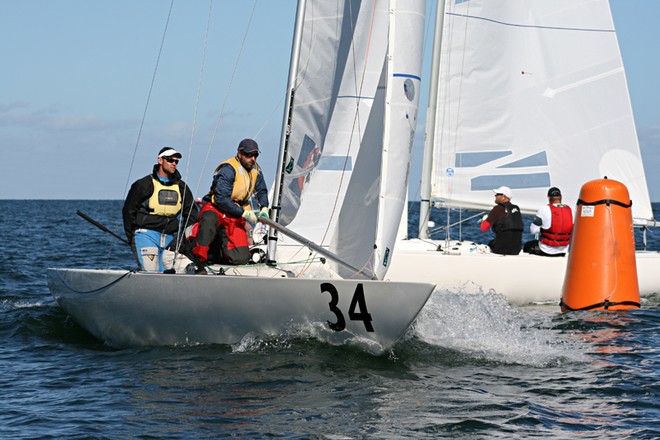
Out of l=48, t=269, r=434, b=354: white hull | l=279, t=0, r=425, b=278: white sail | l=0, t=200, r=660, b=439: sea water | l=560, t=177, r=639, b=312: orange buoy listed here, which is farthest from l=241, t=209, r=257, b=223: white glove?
l=560, t=177, r=639, b=312: orange buoy

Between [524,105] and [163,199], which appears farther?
[524,105]

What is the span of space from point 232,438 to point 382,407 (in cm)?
118

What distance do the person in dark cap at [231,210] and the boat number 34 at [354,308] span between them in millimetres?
1132

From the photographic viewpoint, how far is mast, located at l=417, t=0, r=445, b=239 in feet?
45.8

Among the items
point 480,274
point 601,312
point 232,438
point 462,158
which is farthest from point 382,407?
point 462,158

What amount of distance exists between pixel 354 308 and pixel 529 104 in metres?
7.62

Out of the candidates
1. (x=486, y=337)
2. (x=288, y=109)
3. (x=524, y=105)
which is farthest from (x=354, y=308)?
(x=524, y=105)

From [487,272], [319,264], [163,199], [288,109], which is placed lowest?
[487,272]

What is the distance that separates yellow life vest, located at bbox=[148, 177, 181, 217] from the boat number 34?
2016 mm

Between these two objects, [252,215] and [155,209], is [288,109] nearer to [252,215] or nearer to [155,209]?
[252,215]

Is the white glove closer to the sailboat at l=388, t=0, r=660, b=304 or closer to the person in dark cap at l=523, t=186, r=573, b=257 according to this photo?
the person in dark cap at l=523, t=186, r=573, b=257

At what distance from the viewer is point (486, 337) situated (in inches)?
329

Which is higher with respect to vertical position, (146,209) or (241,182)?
(241,182)

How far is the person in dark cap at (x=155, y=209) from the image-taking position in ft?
28.2
